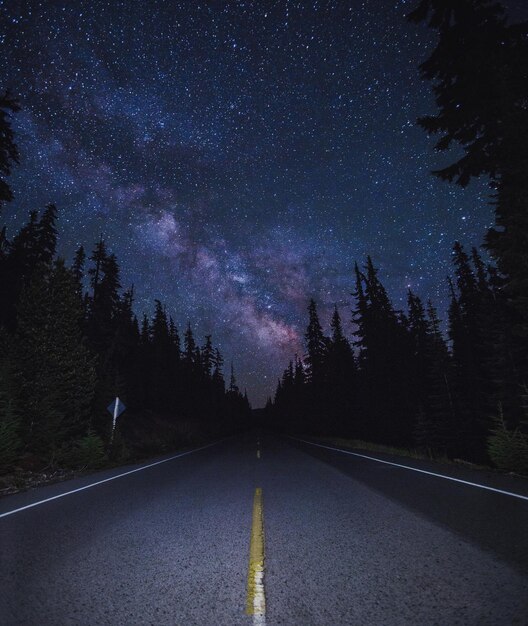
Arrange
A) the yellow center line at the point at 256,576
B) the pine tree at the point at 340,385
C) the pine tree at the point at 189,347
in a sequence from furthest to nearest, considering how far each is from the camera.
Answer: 1. the pine tree at the point at 189,347
2. the pine tree at the point at 340,385
3. the yellow center line at the point at 256,576

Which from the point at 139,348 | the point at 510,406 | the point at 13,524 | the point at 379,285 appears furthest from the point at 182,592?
the point at 139,348

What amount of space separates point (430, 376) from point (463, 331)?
11.2m

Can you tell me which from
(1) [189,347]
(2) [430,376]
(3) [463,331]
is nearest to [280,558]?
(2) [430,376]

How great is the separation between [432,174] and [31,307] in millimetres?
16987

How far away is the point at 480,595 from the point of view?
2.74 meters

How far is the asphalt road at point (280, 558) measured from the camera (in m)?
2.64

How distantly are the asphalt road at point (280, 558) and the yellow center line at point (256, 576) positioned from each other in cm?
6

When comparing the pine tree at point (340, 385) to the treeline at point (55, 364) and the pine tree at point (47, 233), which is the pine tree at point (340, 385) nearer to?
the treeline at point (55, 364)

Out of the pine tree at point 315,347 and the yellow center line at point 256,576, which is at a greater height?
the pine tree at point 315,347

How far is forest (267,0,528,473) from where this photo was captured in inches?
412

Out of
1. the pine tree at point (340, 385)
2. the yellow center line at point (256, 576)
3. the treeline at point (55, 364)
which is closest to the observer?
the yellow center line at point (256, 576)

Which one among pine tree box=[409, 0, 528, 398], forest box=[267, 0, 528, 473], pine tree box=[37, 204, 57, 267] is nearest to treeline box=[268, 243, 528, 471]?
forest box=[267, 0, 528, 473]

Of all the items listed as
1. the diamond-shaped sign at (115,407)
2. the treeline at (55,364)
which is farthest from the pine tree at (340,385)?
the diamond-shaped sign at (115,407)

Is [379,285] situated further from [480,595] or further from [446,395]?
[480,595]
